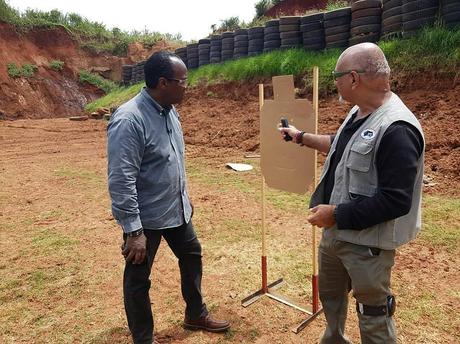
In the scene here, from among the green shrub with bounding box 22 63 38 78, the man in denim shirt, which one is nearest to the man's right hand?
the man in denim shirt

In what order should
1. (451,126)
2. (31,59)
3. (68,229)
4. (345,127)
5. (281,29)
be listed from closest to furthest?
1. (345,127)
2. (68,229)
3. (451,126)
4. (281,29)
5. (31,59)

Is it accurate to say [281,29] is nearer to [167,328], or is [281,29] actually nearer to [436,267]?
[436,267]

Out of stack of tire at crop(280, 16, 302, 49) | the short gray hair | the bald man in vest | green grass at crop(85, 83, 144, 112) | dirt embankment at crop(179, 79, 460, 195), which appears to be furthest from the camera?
green grass at crop(85, 83, 144, 112)

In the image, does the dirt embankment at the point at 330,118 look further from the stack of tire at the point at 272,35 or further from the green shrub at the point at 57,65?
the green shrub at the point at 57,65

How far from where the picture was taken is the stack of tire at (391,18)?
768 centimetres

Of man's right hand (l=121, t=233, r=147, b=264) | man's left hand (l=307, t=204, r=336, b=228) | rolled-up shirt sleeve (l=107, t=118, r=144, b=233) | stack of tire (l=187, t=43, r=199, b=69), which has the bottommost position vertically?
man's right hand (l=121, t=233, r=147, b=264)

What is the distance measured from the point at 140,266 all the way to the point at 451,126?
6.02m

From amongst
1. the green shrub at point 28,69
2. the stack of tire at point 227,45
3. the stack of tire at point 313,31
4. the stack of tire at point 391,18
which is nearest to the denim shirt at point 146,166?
the stack of tire at point 391,18

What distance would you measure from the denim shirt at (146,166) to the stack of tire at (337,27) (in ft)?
25.6

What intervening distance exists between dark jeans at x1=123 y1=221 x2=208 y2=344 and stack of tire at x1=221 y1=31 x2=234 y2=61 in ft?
36.2

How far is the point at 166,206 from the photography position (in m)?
2.19

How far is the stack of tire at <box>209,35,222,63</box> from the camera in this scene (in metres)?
13.0

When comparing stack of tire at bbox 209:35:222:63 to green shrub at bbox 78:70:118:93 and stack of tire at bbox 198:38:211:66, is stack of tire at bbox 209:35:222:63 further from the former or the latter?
green shrub at bbox 78:70:118:93

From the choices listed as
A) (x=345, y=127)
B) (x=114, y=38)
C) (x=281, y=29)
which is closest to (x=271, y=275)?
(x=345, y=127)
